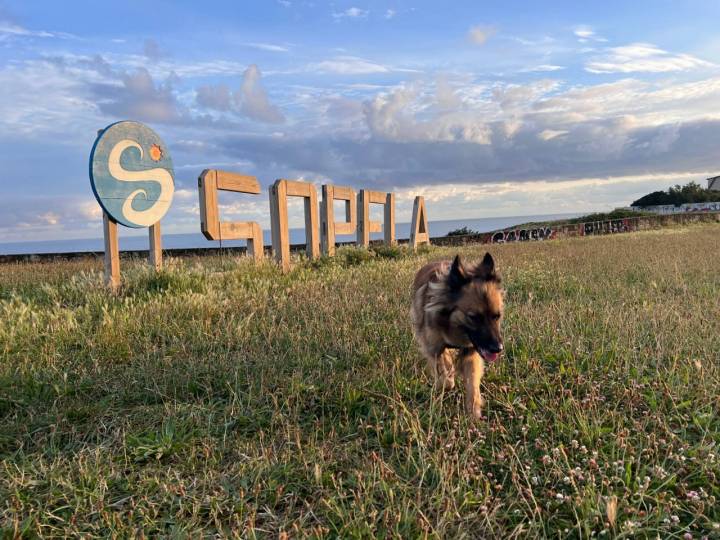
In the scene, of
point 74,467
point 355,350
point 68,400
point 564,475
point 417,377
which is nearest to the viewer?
point 564,475

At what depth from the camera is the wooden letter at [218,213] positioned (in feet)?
29.0

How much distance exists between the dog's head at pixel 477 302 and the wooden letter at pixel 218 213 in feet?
21.0

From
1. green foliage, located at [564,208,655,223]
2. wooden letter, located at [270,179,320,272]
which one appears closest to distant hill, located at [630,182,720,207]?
green foliage, located at [564,208,655,223]

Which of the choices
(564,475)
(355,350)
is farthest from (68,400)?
(564,475)

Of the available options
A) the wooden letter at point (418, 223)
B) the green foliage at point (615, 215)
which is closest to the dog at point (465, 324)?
the wooden letter at point (418, 223)

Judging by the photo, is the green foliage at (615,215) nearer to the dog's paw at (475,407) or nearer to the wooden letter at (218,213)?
the wooden letter at (218,213)

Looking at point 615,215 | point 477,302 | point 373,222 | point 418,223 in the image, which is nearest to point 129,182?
point 477,302

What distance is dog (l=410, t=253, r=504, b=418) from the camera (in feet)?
11.2

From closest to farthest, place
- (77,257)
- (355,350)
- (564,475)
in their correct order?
(564,475) < (355,350) < (77,257)

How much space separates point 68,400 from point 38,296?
14.9 ft

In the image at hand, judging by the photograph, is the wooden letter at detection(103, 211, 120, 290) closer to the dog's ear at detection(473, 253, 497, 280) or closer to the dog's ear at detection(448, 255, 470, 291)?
the dog's ear at detection(448, 255, 470, 291)

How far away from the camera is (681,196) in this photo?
57.7 meters

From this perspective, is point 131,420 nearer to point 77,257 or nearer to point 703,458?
point 703,458

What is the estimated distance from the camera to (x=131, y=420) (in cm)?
341
